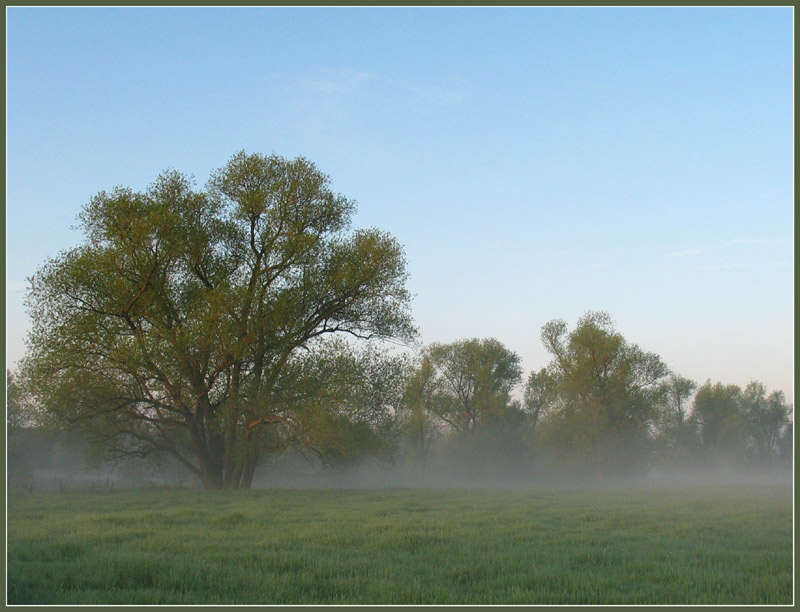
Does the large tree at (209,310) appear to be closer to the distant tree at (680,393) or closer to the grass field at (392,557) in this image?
the grass field at (392,557)

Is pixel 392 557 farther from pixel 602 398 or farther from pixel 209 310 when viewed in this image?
pixel 602 398

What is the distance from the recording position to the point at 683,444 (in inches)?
2820

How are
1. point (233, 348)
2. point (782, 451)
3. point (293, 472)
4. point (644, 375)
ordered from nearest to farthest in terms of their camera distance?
point (233, 348), point (293, 472), point (644, 375), point (782, 451)

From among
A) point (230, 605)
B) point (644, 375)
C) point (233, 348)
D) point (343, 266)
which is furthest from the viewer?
point (644, 375)

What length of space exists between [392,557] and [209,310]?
17.8 meters

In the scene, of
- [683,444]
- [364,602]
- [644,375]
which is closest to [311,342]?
[364,602]

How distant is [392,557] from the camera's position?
40.4 feet

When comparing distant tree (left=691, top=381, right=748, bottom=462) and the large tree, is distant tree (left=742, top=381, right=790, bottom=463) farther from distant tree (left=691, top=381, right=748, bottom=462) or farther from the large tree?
the large tree

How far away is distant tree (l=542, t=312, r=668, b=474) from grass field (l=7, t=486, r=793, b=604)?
4035 centimetres

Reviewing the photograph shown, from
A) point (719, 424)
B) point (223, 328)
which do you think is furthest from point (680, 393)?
point (223, 328)

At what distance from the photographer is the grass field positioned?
942 centimetres

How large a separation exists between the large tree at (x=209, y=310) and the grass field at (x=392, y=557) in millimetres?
8356

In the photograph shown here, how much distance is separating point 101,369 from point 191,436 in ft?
19.0

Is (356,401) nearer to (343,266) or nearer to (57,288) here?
(343,266)
